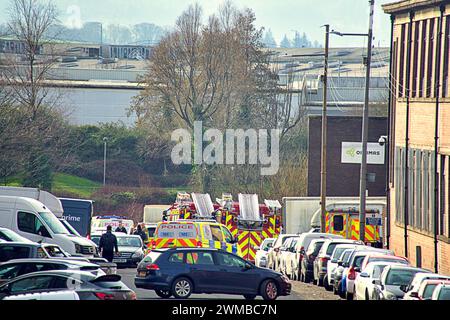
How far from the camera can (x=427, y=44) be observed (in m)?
48.0

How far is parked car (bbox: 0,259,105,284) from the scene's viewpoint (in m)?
22.7

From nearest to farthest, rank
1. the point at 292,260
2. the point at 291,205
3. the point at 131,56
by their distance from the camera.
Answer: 1. the point at 292,260
2. the point at 291,205
3. the point at 131,56

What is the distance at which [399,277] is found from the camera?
25.9m

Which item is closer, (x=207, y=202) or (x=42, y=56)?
(x=207, y=202)

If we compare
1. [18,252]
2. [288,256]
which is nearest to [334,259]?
[288,256]

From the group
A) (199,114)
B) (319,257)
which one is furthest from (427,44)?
(199,114)

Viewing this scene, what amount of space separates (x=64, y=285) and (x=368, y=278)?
366 inches

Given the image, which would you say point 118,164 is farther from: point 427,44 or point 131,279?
point 131,279

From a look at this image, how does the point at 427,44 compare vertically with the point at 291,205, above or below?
above

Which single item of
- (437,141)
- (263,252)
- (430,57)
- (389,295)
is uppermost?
(430,57)

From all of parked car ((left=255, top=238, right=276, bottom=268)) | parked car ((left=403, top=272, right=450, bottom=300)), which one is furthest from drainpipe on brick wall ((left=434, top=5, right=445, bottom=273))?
parked car ((left=403, top=272, right=450, bottom=300))

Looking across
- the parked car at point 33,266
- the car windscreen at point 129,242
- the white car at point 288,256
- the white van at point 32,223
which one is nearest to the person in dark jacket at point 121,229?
the car windscreen at point 129,242

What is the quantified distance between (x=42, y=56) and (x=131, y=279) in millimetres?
40892

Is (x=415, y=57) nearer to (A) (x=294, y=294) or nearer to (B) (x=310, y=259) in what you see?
(B) (x=310, y=259)
